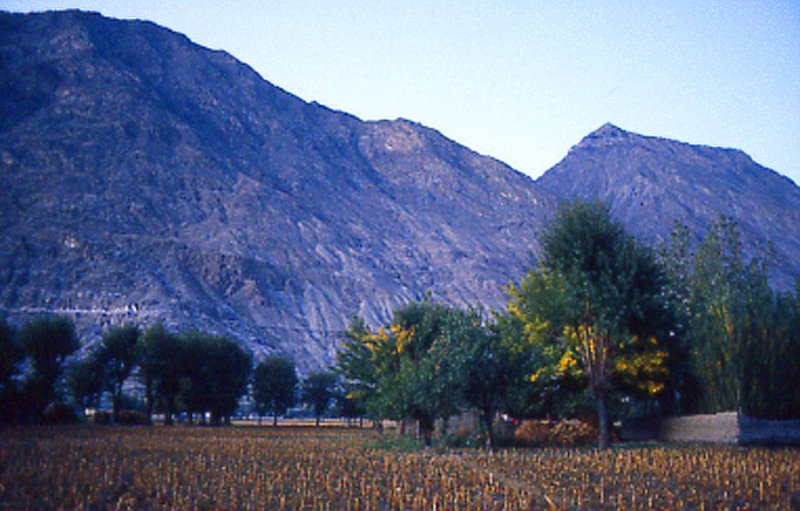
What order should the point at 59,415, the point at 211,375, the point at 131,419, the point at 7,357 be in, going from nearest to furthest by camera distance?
1. the point at 7,357
2. the point at 59,415
3. the point at 131,419
4. the point at 211,375

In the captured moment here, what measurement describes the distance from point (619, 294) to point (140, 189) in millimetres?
176027

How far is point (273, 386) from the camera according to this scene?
92.0 metres

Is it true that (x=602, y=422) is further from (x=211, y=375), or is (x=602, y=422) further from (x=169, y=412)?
(x=169, y=412)

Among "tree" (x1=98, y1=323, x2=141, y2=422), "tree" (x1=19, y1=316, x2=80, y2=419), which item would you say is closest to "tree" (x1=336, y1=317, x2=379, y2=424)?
"tree" (x1=19, y1=316, x2=80, y2=419)

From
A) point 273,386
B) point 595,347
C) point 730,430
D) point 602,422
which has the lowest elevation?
point 730,430

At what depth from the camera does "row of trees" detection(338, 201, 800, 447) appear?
92.2ft

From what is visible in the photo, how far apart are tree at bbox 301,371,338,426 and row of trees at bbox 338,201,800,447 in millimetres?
64693

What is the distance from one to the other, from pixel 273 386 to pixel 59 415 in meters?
36.2

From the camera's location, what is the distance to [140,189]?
189 meters

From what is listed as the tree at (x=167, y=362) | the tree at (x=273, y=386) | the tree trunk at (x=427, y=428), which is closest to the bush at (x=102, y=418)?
the tree at (x=167, y=362)

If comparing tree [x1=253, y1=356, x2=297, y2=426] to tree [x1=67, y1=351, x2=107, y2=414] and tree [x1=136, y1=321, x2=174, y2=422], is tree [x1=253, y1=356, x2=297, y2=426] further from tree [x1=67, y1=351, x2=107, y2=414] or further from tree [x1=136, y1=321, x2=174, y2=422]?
tree [x1=136, y1=321, x2=174, y2=422]

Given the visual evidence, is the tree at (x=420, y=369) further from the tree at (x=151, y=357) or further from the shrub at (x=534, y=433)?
the tree at (x=151, y=357)

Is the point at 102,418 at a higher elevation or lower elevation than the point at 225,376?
lower

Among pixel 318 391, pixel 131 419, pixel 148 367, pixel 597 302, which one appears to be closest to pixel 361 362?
pixel 597 302
